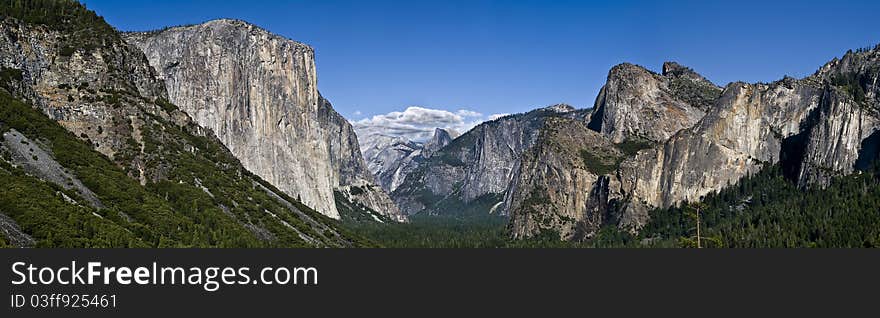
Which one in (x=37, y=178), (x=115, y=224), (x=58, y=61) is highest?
(x=58, y=61)

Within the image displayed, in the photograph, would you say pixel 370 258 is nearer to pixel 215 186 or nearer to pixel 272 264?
pixel 272 264

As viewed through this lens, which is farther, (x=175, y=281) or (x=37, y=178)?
(x=37, y=178)

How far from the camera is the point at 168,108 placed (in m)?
145

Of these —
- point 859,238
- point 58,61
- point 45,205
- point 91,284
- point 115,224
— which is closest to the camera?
point 91,284

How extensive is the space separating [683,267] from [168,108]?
117533 mm

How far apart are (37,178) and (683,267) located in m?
71.7

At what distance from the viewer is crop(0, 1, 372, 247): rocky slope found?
267 ft

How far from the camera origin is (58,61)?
391 ft

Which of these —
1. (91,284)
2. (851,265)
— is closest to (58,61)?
(91,284)

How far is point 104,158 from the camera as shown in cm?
11131

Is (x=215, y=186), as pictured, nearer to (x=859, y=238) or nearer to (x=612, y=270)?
(x=612, y=270)

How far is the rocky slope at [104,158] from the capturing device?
81500mm

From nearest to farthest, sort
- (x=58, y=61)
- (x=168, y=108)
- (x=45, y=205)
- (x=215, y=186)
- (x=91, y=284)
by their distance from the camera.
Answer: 1. (x=91, y=284)
2. (x=45, y=205)
3. (x=58, y=61)
4. (x=215, y=186)
5. (x=168, y=108)

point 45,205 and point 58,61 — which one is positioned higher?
point 58,61
